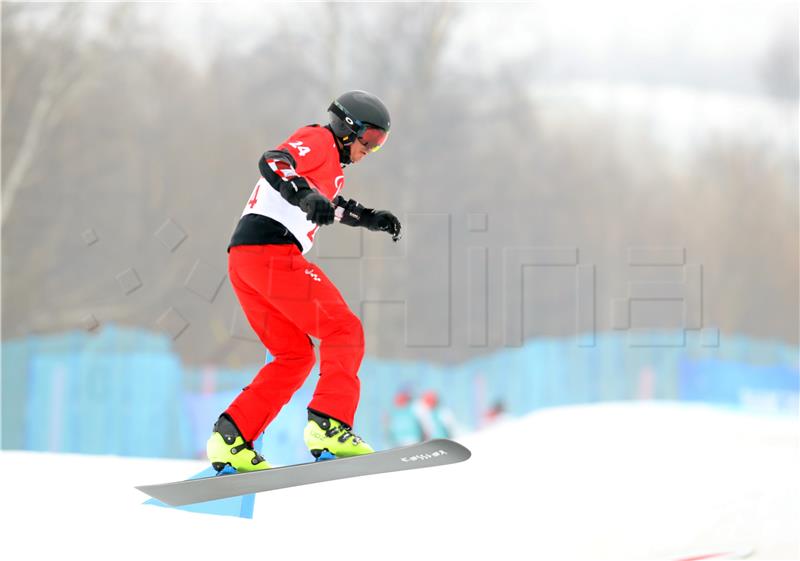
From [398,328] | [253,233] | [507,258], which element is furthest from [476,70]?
[253,233]

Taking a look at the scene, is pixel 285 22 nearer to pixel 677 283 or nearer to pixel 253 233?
pixel 677 283

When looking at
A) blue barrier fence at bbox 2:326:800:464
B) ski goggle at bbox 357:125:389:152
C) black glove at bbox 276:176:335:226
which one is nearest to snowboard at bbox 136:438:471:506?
black glove at bbox 276:176:335:226

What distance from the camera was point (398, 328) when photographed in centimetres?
716

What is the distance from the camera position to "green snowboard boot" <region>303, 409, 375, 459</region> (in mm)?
2121

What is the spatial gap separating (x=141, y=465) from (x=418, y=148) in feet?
17.2

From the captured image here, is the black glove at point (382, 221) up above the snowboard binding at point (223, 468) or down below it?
above

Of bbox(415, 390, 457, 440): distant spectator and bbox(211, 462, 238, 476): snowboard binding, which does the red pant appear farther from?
bbox(415, 390, 457, 440): distant spectator

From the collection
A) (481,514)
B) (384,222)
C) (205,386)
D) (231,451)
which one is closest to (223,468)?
(231,451)

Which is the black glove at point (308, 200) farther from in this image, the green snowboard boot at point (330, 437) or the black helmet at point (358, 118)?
the green snowboard boot at point (330, 437)

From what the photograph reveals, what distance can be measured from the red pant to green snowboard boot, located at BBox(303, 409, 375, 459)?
0.08ft

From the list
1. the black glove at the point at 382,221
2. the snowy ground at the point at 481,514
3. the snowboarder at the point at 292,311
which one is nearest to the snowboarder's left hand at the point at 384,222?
the black glove at the point at 382,221

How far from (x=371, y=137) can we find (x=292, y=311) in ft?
1.91

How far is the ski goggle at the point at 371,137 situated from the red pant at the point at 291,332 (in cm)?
39

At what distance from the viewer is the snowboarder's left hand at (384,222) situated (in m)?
2.34
